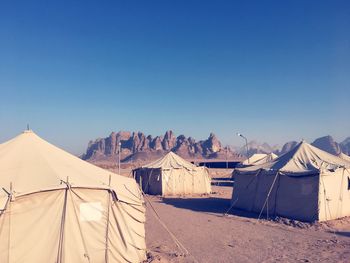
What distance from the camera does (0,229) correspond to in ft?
26.9

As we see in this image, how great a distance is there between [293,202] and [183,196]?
11.6 metres

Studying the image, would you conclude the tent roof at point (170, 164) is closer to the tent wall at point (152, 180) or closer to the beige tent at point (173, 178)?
the beige tent at point (173, 178)

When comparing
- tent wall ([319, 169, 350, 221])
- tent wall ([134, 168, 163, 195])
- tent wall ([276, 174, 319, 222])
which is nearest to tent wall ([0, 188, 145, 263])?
tent wall ([276, 174, 319, 222])

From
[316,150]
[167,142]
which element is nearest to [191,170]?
[316,150]

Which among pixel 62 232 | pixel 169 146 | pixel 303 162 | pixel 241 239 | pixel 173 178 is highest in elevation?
pixel 169 146

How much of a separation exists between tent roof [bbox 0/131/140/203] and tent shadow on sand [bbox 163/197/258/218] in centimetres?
878

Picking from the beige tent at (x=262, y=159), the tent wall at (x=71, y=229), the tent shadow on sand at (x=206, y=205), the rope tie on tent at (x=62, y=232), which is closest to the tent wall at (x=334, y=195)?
the tent shadow on sand at (x=206, y=205)

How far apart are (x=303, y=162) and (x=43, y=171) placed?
1274cm

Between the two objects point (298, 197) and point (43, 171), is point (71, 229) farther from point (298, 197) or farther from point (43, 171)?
point (298, 197)

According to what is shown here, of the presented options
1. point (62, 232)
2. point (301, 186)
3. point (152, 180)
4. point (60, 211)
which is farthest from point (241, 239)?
point (152, 180)

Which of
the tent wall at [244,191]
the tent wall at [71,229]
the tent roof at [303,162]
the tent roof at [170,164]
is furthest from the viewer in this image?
the tent roof at [170,164]

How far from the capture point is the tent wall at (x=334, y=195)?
1581 cm

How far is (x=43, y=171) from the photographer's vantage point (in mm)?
9492

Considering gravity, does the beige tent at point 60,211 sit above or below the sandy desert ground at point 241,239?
above
